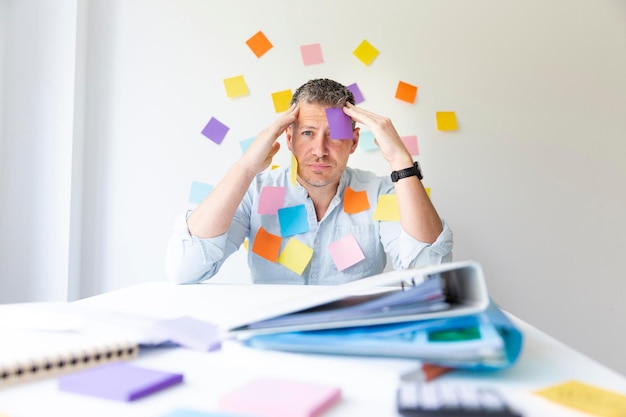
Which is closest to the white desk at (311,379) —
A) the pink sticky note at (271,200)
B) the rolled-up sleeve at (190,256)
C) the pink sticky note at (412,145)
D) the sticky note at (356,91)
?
the rolled-up sleeve at (190,256)

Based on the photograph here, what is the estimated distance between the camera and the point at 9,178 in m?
1.80

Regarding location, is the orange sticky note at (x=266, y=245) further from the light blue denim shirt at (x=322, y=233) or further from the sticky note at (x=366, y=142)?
the sticky note at (x=366, y=142)

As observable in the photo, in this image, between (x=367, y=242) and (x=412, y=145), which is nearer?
(x=367, y=242)

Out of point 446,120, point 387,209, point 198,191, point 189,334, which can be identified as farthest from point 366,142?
point 189,334

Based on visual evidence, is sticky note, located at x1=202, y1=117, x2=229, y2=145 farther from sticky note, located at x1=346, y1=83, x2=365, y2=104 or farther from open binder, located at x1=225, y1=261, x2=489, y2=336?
open binder, located at x1=225, y1=261, x2=489, y2=336

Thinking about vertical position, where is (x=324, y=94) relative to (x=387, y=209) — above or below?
above

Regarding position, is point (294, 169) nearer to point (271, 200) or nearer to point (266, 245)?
point (271, 200)

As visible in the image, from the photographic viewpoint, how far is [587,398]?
421 mm

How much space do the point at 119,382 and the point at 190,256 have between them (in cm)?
81

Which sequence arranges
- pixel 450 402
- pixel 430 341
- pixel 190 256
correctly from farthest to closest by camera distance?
pixel 190 256 < pixel 430 341 < pixel 450 402

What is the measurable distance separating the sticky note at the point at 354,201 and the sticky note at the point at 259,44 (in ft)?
2.21

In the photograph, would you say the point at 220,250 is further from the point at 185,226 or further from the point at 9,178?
the point at 9,178

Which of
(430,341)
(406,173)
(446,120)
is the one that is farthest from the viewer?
(446,120)

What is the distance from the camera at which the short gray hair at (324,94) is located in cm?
147
